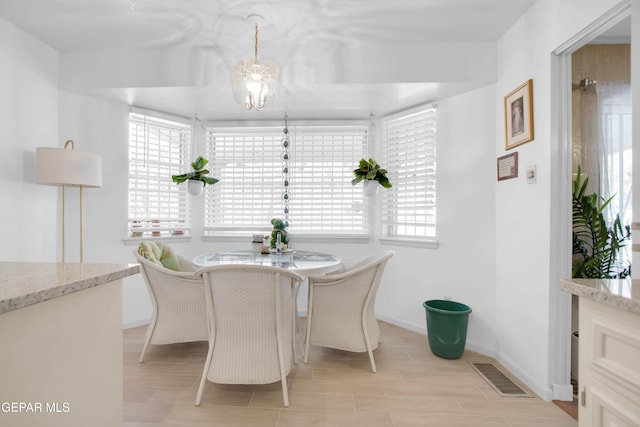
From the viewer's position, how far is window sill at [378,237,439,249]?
318 cm

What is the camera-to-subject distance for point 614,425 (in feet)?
3.05

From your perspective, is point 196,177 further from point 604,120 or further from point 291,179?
point 604,120

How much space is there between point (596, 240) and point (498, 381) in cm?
127

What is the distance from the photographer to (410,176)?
11.3 ft

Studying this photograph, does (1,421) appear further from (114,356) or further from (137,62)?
(137,62)

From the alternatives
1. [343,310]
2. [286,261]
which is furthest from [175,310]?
[343,310]

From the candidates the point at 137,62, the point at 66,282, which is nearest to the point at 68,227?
the point at 137,62

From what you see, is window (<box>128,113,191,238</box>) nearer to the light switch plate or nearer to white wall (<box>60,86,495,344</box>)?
white wall (<box>60,86,495,344</box>)

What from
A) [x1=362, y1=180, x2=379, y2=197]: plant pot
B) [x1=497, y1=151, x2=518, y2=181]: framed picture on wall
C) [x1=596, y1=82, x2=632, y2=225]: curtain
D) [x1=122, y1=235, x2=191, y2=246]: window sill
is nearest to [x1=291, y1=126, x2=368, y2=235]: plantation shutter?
[x1=362, y1=180, x2=379, y2=197]: plant pot

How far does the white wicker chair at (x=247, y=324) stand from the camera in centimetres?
180

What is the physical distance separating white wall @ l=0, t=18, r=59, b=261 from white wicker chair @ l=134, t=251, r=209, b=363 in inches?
43.9

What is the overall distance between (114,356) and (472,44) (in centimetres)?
333

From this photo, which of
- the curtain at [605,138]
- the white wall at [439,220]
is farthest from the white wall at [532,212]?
the curtain at [605,138]

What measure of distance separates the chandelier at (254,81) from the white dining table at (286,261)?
3.97 ft
